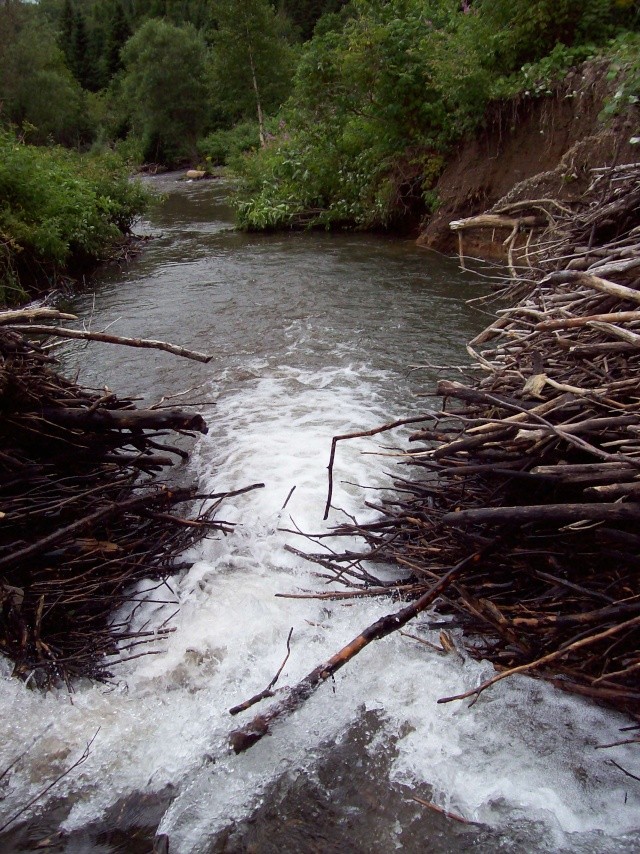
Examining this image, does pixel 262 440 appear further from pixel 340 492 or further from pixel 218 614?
pixel 218 614

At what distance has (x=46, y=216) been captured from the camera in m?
11.3

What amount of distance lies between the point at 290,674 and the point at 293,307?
6.81 metres

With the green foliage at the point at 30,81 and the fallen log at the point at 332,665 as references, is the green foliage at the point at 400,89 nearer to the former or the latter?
the fallen log at the point at 332,665

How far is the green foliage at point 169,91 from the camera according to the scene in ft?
132

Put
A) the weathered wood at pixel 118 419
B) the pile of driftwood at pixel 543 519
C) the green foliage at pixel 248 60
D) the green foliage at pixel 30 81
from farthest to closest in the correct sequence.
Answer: the green foliage at pixel 30 81
the green foliage at pixel 248 60
the weathered wood at pixel 118 419
the pile of driftwood at pixel 543 519

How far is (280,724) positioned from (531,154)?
35.9ft

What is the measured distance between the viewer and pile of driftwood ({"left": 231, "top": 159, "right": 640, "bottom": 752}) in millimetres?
2600

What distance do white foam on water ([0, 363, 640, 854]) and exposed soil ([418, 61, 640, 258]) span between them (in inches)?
295

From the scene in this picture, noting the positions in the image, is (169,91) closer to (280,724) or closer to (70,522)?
(70,522)

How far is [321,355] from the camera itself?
7.62 metres

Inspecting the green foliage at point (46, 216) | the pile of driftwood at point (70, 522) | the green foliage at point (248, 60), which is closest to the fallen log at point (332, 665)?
the pile of driftwood at point (70, 522)

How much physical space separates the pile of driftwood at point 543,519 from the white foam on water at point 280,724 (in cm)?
16

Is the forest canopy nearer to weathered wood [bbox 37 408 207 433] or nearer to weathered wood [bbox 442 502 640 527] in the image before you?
weathered wood [bbox 37 408 207 433]

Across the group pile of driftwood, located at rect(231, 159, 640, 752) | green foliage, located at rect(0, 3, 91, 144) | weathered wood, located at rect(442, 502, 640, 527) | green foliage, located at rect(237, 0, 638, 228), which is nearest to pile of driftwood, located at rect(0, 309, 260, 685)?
pile of driftwood, located at rect(231, 159, 640, 752)
